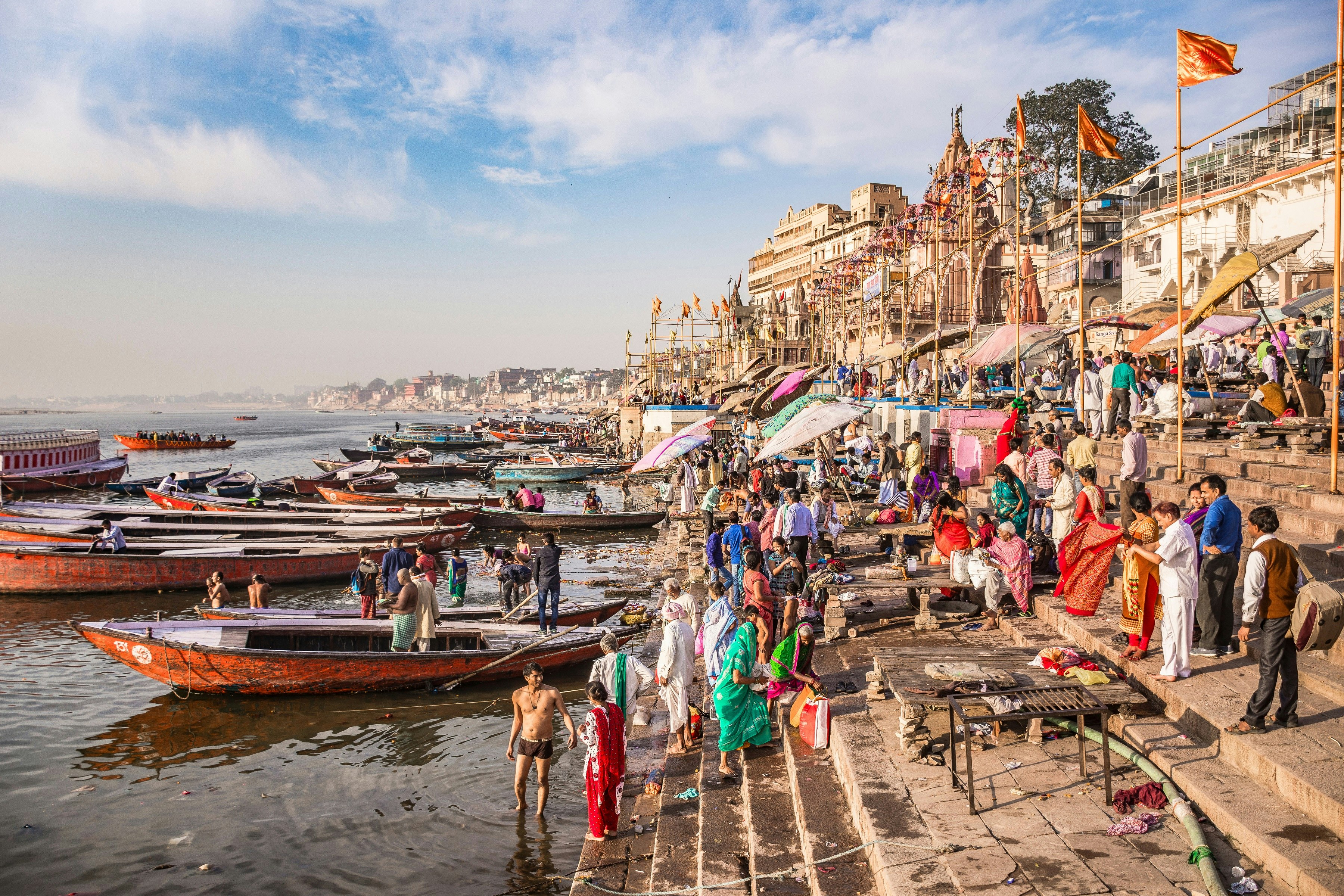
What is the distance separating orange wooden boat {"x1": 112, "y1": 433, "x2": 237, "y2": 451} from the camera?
233 ft

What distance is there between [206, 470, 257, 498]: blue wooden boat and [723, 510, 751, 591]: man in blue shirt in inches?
972

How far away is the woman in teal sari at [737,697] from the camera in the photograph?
7207 millimetres

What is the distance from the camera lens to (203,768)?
10117 mm

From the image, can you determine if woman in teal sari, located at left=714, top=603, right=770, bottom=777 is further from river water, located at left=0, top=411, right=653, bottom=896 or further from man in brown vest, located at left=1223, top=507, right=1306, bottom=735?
man in brown vest, located at left=1223, top=507, right=1306, bottom=735

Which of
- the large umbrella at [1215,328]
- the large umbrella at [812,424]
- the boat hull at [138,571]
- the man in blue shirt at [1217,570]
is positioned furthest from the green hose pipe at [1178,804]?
the boat hull at [138,571]

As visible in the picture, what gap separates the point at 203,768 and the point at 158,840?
1.82 m

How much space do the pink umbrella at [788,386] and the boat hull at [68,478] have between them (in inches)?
1204

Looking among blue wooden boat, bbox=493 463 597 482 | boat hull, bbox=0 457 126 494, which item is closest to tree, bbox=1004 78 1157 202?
blue wooden boat, bbox=493 463 597 482

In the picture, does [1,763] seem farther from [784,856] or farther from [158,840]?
[784,856]

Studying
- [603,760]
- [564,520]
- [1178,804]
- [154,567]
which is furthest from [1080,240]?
[154,567]

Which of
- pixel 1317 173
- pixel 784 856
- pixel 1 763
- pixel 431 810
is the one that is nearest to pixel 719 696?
pixel 784 856

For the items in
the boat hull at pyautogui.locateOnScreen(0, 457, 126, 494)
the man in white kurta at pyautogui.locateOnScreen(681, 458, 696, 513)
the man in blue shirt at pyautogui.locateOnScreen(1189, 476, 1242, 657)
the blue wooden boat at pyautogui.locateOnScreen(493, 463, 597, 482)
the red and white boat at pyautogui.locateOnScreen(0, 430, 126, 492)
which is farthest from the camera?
the blue wooden boat at pyautogui.locateOnScreen(493, 463, 597, 482)

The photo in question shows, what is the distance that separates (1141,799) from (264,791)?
8.94 meters

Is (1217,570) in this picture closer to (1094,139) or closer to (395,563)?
(1094,139)
